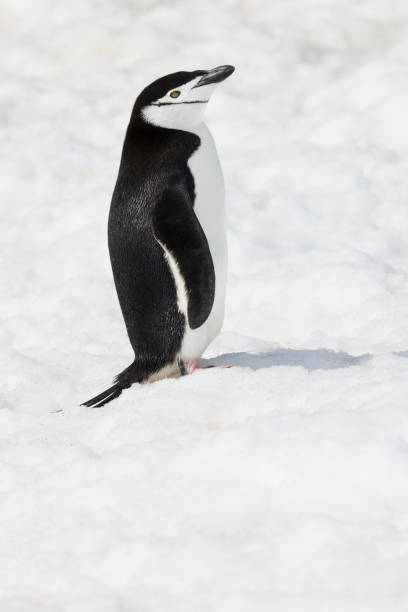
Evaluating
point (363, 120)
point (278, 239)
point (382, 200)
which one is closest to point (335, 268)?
point (278, 239)

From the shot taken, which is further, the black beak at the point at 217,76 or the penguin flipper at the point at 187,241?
the black beak at the point at 217,76

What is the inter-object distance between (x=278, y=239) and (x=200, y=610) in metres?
3.02

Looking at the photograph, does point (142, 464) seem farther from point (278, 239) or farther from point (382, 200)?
point (382, 200)

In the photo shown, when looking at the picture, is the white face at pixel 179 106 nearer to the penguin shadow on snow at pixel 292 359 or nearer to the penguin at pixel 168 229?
the penguin at pixel 168 229

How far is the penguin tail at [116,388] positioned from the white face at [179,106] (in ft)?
2.66

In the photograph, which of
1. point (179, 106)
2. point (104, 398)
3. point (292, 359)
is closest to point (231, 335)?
point (292, 359)

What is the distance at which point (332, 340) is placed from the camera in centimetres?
346

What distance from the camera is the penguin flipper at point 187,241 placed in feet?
8.80

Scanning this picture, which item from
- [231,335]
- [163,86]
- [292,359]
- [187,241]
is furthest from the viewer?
[231,335]

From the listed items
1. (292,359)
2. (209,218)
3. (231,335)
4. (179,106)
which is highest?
(179,106)

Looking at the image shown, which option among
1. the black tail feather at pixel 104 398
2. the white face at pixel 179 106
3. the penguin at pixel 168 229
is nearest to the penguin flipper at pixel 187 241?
the penguin at pixel 168 229

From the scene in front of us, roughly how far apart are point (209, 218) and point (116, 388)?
2.07ft

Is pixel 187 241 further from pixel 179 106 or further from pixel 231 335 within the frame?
pixel 231 335

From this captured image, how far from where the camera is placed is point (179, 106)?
283 cm
